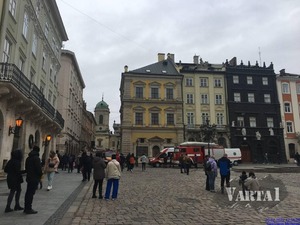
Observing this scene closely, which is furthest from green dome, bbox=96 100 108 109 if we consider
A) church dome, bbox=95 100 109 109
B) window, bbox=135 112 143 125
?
window, bbox=135 112 143 125

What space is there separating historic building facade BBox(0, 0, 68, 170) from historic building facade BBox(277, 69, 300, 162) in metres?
41.1

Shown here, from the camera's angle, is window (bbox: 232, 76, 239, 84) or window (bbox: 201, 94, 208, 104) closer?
window (bbox: 201, 94, 208, 104)

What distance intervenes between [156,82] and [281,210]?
1689 inches

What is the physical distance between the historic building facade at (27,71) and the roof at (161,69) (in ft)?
68.8

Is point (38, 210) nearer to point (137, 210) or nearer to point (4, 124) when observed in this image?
point (137, 210)

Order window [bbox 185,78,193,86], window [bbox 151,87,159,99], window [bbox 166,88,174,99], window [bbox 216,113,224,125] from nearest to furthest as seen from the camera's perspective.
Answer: window [bbox 151,87,159,99]
window [bbox 166,88,174,99]
window [bbox 216,113,224,125]
window [bbox 185,78,193,86]

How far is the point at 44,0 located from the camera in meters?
26.3

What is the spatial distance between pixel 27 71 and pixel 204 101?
118ft

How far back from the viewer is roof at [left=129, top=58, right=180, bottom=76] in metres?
51.6

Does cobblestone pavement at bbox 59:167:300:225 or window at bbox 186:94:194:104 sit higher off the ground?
window at bbox 186:94:194:104

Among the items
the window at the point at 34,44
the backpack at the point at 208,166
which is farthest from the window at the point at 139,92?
the backpack at the point at 208,166

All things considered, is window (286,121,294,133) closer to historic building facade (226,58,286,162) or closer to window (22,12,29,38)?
historic building facade (226,58,286,162)

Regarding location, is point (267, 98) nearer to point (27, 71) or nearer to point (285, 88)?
point (285, 88)

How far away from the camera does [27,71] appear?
21.8 metres
